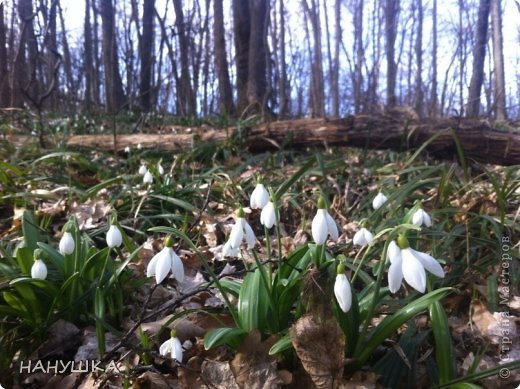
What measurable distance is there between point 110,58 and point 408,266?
5.06m

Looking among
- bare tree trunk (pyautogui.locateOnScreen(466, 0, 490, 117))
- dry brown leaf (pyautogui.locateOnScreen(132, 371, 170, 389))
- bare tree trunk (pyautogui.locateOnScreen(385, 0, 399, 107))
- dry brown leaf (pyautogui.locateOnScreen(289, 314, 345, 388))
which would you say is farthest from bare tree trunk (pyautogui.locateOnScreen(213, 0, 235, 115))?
dry brown leaf (pyautogui.locateOnScreen(289, 314, 345, 388))

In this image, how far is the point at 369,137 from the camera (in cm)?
412

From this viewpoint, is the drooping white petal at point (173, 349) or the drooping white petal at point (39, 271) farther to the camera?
the drooping white petal at point (39, 271)

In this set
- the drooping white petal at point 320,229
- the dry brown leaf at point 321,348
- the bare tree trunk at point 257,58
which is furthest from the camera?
the bare tree trunk at point 257,58

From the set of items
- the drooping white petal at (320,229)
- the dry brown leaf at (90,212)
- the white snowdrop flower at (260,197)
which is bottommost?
the dry brown leaf at (90,212)

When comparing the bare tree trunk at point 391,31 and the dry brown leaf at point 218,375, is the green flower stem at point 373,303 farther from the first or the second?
the bare tree trunk at point 391,31

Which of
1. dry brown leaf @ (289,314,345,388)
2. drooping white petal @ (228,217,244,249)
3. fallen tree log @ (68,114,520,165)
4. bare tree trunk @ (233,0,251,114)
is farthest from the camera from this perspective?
bare tree trunk @ (233,0,251,114)

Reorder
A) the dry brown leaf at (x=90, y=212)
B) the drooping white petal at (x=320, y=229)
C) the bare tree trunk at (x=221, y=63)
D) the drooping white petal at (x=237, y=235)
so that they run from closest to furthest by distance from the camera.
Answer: the drooping white petal at (x=320, y=229) → the drooping white petal at (x=237, y=235) → the dry brown leaf at (x=90, y=212) → the bare tree trunk at (x=221, y=63)

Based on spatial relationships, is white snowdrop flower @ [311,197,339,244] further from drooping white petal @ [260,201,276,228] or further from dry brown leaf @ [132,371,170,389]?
dry brown leaf @ [132,371,170,389]

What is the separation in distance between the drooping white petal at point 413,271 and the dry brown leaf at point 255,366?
1.62ft

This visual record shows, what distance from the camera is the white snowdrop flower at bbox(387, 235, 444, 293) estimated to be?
3.63ft

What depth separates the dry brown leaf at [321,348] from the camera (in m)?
1.23

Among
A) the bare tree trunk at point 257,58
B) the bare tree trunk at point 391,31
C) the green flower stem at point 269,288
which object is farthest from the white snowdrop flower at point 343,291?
the bare tree trunk at point 391,31

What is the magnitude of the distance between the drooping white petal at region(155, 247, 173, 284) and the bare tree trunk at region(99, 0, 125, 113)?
3205 mm
